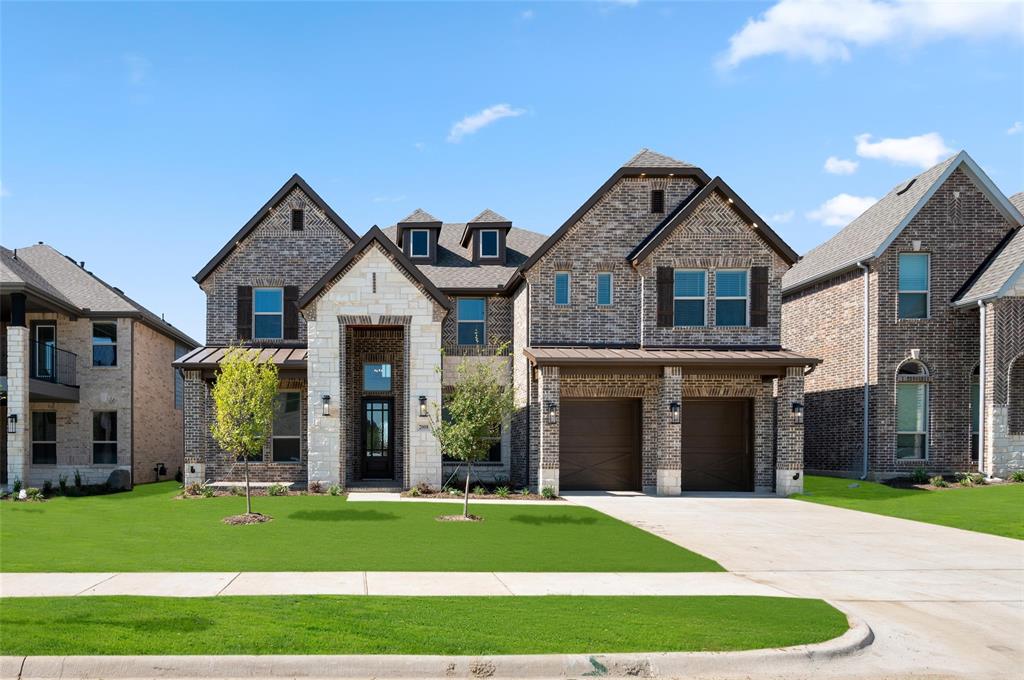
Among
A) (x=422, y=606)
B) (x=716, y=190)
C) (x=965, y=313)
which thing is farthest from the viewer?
(x=965, y=313)

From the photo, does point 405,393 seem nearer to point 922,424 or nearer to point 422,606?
point 422,606

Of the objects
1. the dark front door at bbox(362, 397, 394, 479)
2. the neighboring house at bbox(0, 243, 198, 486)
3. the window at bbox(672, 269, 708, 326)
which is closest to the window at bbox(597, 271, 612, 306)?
the window at bbox(672, 269, 708, 326)

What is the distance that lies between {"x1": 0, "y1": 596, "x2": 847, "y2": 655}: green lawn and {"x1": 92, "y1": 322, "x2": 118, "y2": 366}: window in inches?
811

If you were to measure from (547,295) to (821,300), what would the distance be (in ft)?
37.2

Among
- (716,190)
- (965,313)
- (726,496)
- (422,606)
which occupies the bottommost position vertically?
(726,496)

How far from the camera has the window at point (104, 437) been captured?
26922 mm

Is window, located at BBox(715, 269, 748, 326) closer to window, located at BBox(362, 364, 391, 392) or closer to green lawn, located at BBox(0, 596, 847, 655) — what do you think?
window, located at BBox(362, 364, 391, 392)

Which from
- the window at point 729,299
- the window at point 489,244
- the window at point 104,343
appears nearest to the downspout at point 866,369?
the window at point 729,299

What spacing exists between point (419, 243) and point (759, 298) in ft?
39.1

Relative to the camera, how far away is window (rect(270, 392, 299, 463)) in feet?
80.7

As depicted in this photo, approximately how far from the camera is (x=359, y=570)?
424 inches

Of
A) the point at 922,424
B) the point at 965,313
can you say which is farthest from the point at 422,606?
the point at 965,313

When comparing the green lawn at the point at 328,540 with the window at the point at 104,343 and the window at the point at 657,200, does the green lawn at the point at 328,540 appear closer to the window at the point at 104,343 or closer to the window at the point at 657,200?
the window at the point at 104,343

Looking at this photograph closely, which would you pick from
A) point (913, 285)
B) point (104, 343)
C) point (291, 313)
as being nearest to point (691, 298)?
point (913, 285)
